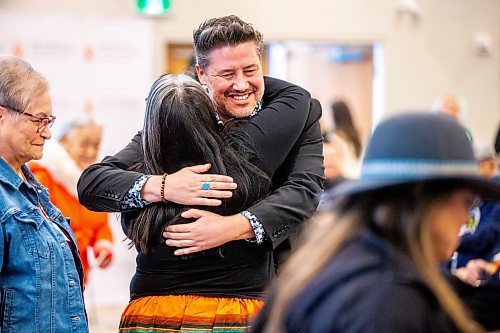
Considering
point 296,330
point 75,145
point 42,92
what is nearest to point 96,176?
point 42,92

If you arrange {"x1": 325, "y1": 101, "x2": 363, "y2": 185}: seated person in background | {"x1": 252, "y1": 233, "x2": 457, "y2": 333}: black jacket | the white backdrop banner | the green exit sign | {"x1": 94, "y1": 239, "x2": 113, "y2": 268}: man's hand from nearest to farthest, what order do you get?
{"x1": 252, "y1": 233, "x2": 457, "y2": 333}: black jacket < {"x1": 94, "y1": 239, "x2": 113, "y2": 268}: man's hand < {"x1": 325, "y1": 101, "x2": 363, "y2": 185}: seated person in background < the white backdrop banner < the green exit sign

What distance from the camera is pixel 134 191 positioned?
2.17 meters

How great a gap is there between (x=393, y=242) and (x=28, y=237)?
1.25 metres

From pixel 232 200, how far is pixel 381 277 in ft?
3.24

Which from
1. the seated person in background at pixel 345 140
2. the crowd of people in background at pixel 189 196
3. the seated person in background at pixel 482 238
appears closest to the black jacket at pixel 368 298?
the crowd of people in background at pixel 189 196

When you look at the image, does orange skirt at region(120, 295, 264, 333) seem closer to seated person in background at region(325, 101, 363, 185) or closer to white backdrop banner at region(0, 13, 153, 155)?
seated person in background at region(325, 101, 363, 185)

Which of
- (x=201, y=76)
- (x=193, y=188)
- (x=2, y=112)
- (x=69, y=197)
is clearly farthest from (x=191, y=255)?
(x=69, y=197)

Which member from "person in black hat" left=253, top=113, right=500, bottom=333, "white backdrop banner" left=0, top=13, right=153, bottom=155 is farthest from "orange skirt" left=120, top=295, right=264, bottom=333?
"white backdrop banner" left=0, top=13, right=153, bottom=155

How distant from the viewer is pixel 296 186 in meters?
2.27

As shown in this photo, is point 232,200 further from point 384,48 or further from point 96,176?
point 384,48

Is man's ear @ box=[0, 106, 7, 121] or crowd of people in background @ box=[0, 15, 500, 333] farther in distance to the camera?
man's ear @ box=[0, 106, 7, 121]

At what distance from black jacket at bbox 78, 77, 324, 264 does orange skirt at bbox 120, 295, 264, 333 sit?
0.67ft

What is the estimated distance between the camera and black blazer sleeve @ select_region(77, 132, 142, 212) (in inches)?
86.6

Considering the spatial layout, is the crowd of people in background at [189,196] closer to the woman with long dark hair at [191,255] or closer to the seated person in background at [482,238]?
the woman with long dark hair at [191,255]
